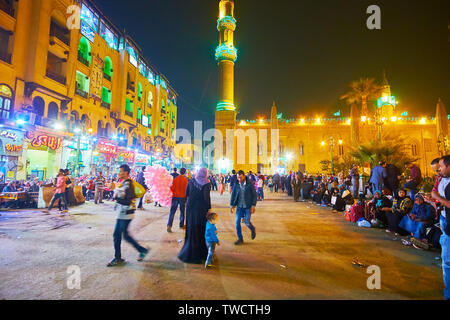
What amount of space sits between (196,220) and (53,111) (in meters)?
20.1

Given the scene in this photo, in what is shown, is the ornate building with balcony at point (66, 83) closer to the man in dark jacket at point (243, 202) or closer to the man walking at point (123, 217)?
the man walking at point (123, 217)

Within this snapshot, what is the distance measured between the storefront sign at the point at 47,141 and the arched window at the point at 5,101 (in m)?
2.22

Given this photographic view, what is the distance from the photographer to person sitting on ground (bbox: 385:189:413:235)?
645 cm

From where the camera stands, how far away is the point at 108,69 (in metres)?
25.8

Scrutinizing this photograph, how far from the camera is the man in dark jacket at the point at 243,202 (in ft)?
18.1

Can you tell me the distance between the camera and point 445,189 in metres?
2.97

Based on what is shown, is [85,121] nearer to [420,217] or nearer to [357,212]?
[357,212]

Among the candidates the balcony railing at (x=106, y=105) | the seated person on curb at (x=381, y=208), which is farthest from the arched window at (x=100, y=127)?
the seated person on curb at (x=381, y=208)

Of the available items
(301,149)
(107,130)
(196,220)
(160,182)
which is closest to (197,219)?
(196,220)

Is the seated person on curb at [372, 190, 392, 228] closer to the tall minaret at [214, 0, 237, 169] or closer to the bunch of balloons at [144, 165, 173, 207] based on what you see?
the bunch of balloons at [144, 165, 173, 207]

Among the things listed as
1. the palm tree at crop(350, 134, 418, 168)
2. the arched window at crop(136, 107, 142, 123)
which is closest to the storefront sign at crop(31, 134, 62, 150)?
the arched window at crop(136, 107, 142, 123)

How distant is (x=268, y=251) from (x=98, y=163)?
19992mm

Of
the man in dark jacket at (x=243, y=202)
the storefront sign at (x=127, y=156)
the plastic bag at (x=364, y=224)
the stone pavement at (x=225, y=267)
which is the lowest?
the stone pavement at (x=225, y=267)
